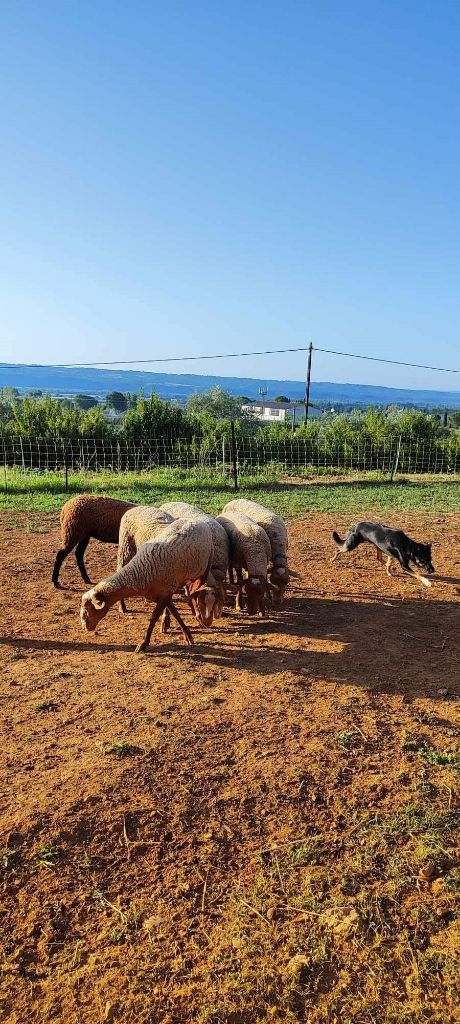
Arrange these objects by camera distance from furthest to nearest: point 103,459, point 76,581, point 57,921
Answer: point 103,459 < point 76,581 < point 57,921

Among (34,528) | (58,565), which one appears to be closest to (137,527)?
(58,565)

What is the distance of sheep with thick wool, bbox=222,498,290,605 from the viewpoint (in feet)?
25.6

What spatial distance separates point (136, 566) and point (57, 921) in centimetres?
369

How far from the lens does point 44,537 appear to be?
37.5ft

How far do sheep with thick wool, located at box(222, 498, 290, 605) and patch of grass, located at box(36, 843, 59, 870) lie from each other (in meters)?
4.47

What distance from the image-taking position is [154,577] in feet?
21.2

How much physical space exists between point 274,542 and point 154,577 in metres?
2.36

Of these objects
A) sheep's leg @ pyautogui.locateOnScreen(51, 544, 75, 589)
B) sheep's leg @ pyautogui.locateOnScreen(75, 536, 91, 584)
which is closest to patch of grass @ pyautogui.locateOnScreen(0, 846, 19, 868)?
sheep's leg @ pyautogui.locateOnScreen(51, 544, 75, 589)

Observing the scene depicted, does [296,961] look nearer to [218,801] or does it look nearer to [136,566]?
[218,801]

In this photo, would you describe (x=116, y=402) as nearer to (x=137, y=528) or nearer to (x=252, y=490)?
(x=252, y=490)

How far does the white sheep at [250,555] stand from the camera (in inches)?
294

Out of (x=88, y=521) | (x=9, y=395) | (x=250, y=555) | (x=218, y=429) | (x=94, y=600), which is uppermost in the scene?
(x=9, y=395)

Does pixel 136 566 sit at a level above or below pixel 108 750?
above

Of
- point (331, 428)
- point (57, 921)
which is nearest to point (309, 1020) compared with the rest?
point (57, 921)
